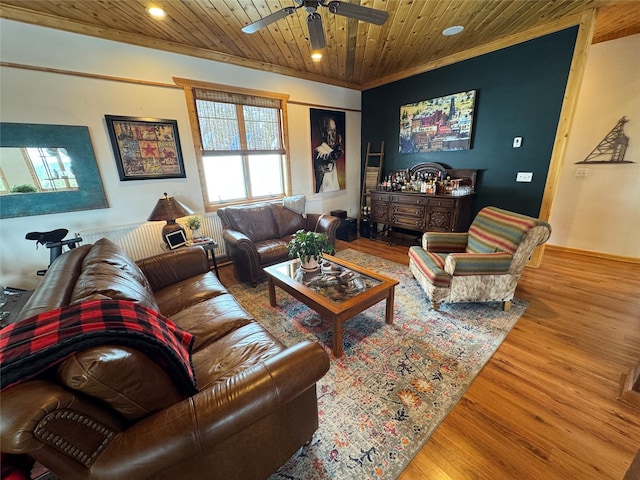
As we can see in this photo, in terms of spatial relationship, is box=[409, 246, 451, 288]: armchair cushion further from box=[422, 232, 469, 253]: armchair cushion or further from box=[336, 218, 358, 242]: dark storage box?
box=[336, 218, 358, 242]: dark storage box

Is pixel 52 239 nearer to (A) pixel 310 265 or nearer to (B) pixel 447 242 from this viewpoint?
(A) pixel 310 265

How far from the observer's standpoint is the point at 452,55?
11.8ft

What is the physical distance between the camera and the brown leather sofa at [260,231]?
2.98 m

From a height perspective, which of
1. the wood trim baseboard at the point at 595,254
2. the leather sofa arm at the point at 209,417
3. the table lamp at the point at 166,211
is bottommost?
the wood trim baseboard at the point at 595,254

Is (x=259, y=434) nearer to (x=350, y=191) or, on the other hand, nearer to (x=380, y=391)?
(x=380, y=391)

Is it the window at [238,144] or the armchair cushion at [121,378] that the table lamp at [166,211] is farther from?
the armchair cushion at [121,378]

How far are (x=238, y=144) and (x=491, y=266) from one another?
141 inches

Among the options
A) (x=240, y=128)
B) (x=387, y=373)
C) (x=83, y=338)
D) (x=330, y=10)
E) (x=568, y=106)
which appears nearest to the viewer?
(x=83, y=338)

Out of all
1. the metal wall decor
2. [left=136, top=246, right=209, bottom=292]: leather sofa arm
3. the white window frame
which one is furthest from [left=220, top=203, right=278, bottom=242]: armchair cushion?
the metal wall decor

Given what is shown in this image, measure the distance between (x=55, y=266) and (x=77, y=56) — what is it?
246cm

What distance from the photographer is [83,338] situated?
2.45 feet

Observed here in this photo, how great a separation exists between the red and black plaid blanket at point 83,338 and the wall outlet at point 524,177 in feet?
13.5

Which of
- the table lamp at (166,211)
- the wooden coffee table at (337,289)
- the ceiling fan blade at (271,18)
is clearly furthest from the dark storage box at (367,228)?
the ceiling fan blade at (271,18)

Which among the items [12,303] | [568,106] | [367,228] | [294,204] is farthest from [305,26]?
[12,303]
